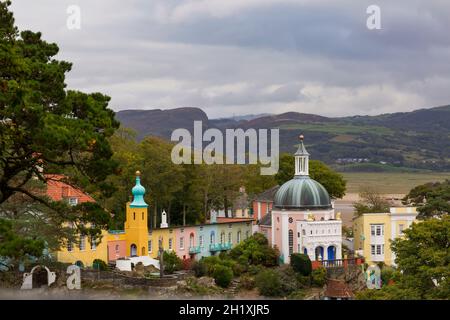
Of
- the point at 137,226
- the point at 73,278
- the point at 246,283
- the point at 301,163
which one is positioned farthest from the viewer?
the point at 301,163

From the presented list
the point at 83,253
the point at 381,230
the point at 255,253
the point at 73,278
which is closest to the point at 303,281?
the point at 255,253

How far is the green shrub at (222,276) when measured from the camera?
2173 inches

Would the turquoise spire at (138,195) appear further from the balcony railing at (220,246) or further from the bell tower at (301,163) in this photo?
the bell tower at (301,163)

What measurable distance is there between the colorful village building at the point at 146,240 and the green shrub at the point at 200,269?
2274mm

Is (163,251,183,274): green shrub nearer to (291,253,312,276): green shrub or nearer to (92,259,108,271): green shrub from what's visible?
(92,259,108,271): green shrub

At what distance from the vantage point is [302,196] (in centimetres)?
6356

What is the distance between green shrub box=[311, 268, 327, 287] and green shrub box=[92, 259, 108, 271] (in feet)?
39.0

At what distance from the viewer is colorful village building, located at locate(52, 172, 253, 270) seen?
56875 millimetres

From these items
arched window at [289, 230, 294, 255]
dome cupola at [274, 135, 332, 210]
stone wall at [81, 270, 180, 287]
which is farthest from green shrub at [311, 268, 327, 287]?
stone wall at [81, 270, 180, 287]

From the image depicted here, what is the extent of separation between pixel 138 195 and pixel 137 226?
1.92 metres

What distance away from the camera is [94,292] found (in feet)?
157

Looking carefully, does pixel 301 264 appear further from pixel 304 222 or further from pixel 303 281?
pixel 304 222

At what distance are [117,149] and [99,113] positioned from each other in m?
40.1

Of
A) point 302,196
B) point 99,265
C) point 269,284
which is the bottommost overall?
point 269,284
